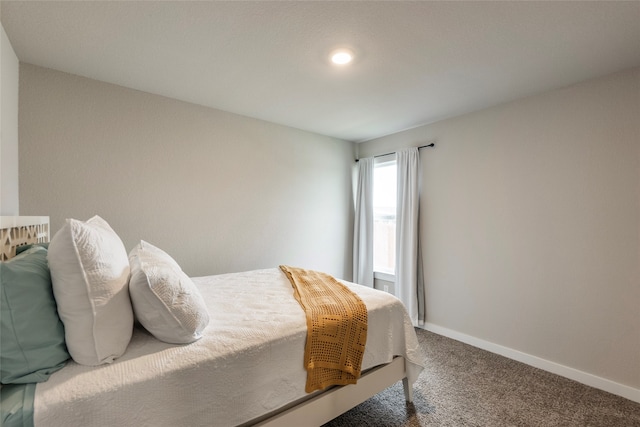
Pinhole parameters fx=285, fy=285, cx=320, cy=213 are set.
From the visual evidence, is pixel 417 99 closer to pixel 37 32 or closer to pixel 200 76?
pixel 200 76

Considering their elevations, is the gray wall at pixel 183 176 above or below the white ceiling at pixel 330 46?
below

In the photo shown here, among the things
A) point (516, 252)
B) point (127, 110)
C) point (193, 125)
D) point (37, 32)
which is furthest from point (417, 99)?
point (37, 32)

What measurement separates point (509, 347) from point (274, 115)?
11.2 ft

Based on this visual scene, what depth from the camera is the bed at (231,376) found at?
1.01 m

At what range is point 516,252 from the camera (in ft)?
8.96

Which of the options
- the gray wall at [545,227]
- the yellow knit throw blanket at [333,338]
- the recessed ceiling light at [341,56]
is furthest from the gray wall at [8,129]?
the gray wall at [545,227]

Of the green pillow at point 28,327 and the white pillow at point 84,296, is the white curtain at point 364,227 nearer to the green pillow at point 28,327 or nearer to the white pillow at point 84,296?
the white pillow at point 84,296

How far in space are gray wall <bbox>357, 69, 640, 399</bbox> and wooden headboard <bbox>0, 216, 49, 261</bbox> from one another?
3.48 metres

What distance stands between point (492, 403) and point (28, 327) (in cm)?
266

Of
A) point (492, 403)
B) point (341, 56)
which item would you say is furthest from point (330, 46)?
point (492, 403)

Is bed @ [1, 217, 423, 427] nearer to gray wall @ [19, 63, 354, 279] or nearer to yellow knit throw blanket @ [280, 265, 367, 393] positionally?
yellow knit throw blanket @ [280, 265, 367, 393]

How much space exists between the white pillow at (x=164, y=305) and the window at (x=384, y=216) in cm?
306

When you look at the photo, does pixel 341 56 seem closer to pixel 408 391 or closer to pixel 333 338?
pixel 333 338

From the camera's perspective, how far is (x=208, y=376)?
1.22m
